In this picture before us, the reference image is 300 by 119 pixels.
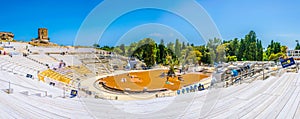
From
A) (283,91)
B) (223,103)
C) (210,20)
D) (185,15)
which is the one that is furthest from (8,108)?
(283,91)

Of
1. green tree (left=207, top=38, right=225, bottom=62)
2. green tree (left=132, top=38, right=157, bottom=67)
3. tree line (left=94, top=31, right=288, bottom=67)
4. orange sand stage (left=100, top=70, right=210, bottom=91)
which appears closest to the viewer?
orange sand stage (left=100, top=70, right=210, bottom=91)

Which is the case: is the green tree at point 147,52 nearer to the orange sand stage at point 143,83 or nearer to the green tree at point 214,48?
the orange sand stage at point 143,83

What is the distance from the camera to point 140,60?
102ft

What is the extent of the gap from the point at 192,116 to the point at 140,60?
28.1 metres

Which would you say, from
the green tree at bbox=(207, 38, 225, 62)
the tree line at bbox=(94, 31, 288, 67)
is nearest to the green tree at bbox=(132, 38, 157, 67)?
the tree line at bbox=(94, 31, 288, 67)

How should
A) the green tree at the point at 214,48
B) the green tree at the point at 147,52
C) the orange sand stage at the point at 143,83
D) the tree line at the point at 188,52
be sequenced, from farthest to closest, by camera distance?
1. the green tree at the point at 214,48
2. the tree line at the point at 188,52
3. the green tree at the point at 147,52
4. the orange sand stage at the point at 143,83

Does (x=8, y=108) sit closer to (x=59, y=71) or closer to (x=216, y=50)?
(x=59, y=71)

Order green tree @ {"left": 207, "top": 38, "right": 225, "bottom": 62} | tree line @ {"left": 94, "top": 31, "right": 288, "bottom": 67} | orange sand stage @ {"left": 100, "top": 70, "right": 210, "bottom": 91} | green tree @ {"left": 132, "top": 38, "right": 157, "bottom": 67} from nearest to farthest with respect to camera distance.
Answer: orange sand stage @ {"left": 100, "top": 70, "right": 210, "bottom": 91}
green tree @ {"left": 132, "top": 38, "right": 157, "bottom": 67}
tree line @ {"left": 94, "top": 31, "right": 288, "bottom": 67}
green tree @ {"left": 207, "top": 38, "right": 225, "bottom": 62}

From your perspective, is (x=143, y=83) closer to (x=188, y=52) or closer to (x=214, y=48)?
(x=188, y=52)

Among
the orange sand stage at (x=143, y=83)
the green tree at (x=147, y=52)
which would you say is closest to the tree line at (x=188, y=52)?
the green tree at (x=147, y=52)

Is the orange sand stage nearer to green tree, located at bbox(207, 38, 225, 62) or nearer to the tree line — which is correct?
the tree line

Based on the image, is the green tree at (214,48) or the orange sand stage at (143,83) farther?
the green tree at (214,48)

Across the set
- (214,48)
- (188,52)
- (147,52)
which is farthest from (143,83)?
(214,48)

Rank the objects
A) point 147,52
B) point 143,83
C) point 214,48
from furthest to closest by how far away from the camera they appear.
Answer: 1. point 214,48
2. point 147,52
3. point 143,83
